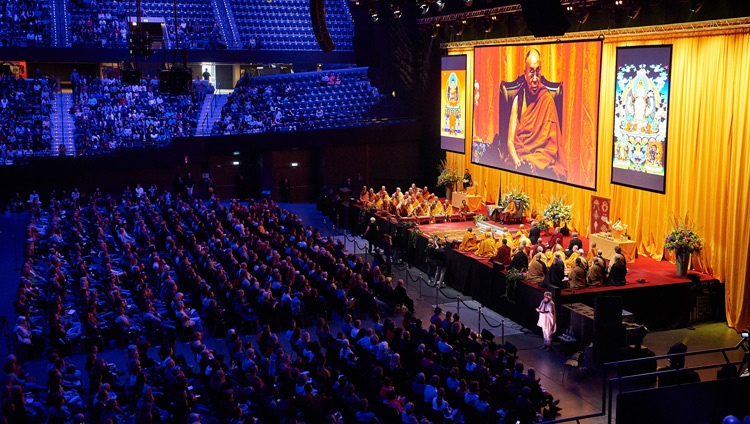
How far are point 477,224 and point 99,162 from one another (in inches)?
611

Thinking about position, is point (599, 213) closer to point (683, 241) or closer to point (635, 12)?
point (683, 241)

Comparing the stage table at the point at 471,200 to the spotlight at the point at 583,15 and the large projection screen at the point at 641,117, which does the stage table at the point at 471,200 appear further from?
the spotlight at the point at 583,15

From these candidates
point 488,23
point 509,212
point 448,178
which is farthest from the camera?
point 448,178

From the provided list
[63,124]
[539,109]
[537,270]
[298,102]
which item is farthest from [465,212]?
[63,124]

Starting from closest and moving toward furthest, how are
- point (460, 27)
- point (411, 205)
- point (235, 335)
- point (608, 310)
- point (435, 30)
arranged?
point (235, 335) → point (608, 310) → point (411, 205) → point (460, 27) → point (435, 30)

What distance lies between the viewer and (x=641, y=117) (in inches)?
826

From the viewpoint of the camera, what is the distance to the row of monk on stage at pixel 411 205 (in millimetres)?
26203

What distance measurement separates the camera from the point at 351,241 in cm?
2634

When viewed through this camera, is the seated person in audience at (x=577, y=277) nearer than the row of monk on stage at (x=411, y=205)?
Yes

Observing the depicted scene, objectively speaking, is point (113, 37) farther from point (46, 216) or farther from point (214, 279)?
point (214, 279)

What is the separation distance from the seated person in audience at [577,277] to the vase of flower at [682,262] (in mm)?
2379

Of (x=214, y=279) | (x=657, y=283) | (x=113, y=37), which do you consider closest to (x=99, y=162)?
(x=113, y=37)

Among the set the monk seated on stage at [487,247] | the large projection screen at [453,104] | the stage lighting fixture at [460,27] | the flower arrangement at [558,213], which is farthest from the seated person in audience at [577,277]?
the large projection screen at [453,104]

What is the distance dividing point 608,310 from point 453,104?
56.3 feet
